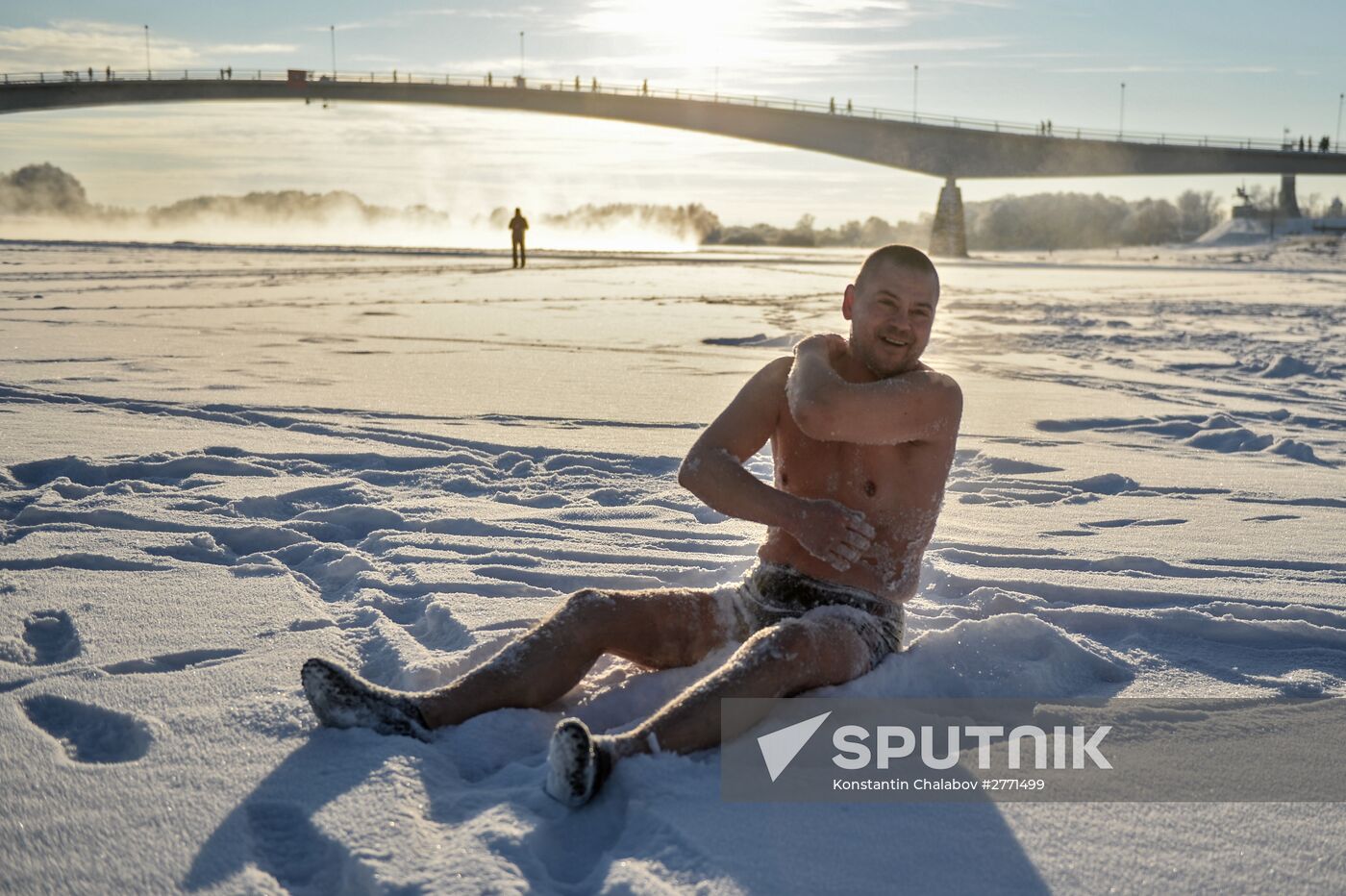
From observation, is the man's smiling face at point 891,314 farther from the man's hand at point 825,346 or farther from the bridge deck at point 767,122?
the bridge deck at point 767,122

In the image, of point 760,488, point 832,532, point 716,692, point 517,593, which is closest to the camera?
point 716,692

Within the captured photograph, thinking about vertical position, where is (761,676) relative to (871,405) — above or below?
below

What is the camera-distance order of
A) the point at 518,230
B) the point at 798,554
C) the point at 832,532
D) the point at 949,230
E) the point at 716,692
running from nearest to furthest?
1. the point at 716,692
2. the point at 832,532
3. the point at 798,554
4. the point at 518,230
5. the point at 949,230

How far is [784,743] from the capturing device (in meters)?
2.36

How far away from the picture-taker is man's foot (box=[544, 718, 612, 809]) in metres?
2.06

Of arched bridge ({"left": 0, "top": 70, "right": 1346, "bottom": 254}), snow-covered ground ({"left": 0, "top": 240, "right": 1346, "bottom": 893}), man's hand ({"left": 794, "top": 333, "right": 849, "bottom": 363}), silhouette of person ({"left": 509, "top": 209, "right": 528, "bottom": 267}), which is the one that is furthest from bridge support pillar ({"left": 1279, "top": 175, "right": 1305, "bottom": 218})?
man's hand ({"left": 794, "top": 333, "right": 849, "bottom": 363})

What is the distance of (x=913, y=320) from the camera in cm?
265

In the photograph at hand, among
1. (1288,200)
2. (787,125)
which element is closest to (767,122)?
(787,125)

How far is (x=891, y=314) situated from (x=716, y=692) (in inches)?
38.7

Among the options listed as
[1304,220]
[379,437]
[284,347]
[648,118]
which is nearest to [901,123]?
[648,118]

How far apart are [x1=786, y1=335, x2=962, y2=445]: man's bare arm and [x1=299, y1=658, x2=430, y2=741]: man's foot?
3.60 feet

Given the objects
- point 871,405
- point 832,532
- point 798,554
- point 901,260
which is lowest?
point 798,554

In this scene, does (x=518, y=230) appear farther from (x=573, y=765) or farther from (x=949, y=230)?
(x=949, y=230)

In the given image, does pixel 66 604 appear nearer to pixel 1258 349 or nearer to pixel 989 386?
pixel 989 386
